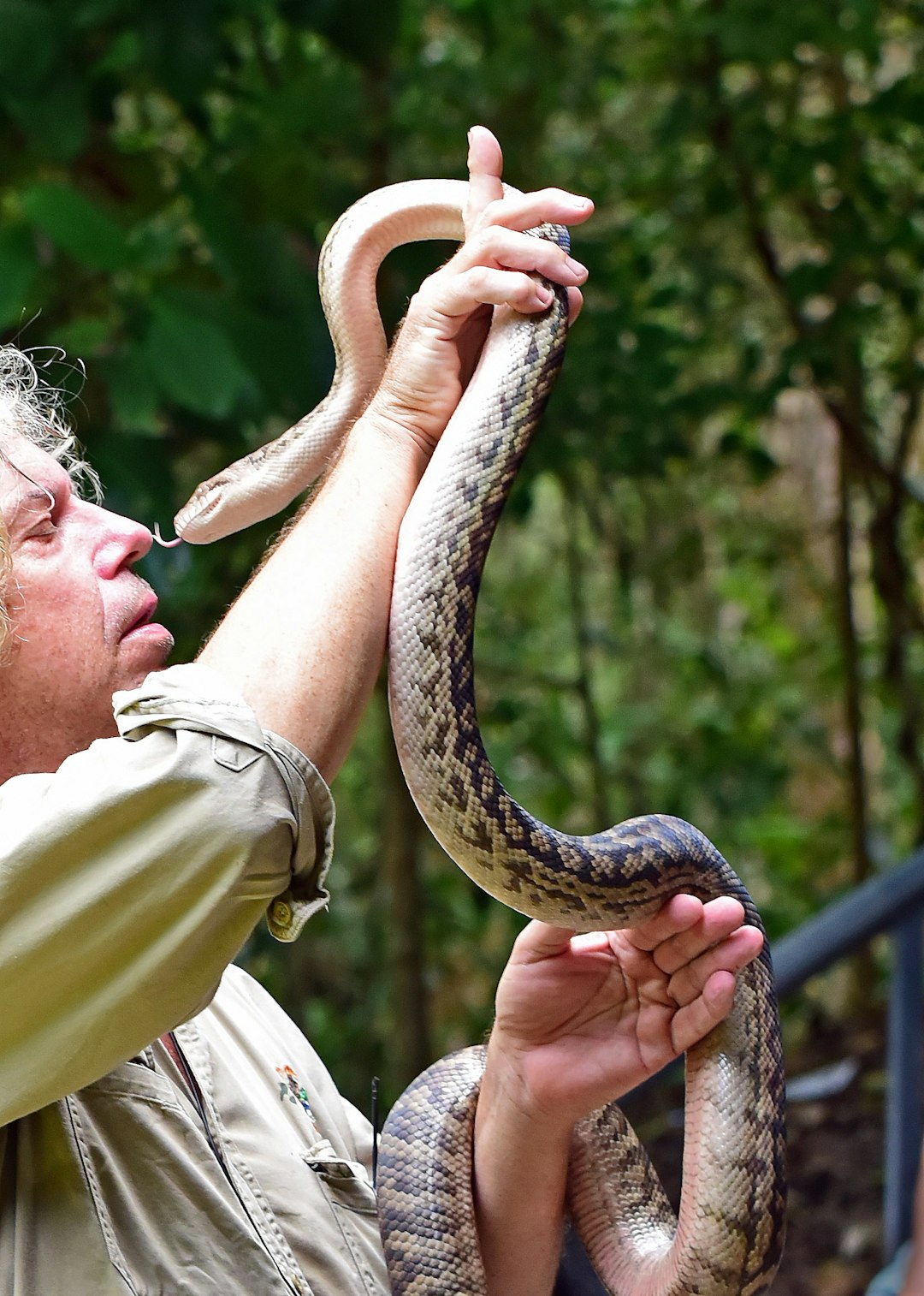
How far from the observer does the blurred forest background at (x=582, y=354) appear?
2.92 metres

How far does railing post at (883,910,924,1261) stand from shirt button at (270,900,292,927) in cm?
202

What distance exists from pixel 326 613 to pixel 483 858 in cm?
32

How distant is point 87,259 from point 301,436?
36.4 inches

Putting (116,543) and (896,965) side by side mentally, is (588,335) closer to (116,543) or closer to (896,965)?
(896,965)

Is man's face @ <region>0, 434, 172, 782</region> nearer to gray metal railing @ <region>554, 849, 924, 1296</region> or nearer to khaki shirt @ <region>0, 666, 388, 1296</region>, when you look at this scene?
khaki shirt @ <region>0, 666, 388, 1296</region>

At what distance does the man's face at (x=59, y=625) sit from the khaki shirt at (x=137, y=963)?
241mm

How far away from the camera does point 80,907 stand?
1.32 metres

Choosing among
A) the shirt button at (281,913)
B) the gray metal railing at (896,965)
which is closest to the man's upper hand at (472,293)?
the shirt button at (281,913)

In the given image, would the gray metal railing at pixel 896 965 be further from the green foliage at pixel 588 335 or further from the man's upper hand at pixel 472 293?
the man's upper hand at pixel 472 293

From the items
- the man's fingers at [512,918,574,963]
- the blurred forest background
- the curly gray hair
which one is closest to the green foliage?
the blurred forest background

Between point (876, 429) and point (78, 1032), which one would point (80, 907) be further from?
point (876, 429)

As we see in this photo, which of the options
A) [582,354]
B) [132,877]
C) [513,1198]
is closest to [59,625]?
[132,877]

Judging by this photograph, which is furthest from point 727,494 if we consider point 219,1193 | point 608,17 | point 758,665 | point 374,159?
point 219,1193

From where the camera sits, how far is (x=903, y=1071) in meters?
3.15
